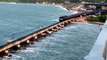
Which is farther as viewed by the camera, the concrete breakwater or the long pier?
the long pier

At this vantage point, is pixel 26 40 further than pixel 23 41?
Yes

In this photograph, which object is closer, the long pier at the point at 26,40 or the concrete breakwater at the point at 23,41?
the concrete breakwater at the point at 23,41

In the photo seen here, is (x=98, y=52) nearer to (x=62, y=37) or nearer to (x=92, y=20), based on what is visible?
(x=62, y=37)

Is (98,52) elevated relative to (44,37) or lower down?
elevated

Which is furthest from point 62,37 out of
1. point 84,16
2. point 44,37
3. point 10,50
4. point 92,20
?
point 84,16

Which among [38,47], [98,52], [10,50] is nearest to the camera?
[98,52]

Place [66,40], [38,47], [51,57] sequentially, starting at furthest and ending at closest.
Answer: [66,40]
[38,47]
[51,57]

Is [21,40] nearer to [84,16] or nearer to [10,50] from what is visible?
[10,50]

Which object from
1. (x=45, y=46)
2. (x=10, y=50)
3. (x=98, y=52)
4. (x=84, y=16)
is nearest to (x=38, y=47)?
(x=45, y=46)

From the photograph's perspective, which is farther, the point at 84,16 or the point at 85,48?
the point at 84,16
